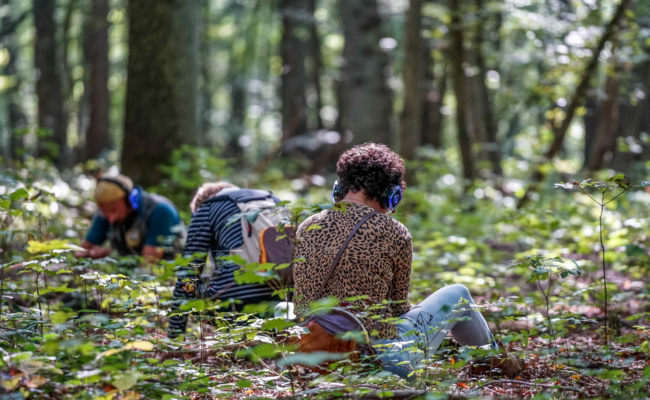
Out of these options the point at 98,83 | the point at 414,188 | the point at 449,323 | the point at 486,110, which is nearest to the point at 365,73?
the point at 414,188

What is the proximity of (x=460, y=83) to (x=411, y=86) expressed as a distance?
1075 millimetres

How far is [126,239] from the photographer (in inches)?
224

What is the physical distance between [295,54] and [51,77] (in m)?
7.41

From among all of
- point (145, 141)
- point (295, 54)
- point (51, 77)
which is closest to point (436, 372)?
point (145, 141)

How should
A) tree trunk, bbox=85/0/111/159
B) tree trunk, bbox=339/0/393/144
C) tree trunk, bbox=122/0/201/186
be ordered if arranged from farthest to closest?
tree trunk, bbox=85/0/111/159 < tree trunk, bbox=339/0/393/144 < tree trunk, bbox=122/0/201/186

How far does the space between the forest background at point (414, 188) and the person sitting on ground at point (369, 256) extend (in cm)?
20

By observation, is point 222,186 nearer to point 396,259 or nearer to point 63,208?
point 396,259

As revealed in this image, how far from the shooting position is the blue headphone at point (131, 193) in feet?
17.9

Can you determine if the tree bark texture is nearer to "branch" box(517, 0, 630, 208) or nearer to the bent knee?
"branch" box(517, 0, 630, 208)

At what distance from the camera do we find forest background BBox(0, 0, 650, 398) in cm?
294

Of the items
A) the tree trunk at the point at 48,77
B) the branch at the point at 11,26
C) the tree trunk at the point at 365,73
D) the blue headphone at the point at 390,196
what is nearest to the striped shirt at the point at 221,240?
the blue headphone at the point at 390,196

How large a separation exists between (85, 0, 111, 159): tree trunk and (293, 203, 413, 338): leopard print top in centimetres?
1492

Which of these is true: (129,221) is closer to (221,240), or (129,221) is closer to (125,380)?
(221,240)

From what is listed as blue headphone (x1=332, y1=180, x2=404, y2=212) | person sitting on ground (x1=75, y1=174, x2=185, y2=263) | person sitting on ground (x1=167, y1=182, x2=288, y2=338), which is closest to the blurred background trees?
person sitting on ground (x1=75, y1=174, x2=185, y2=263)
